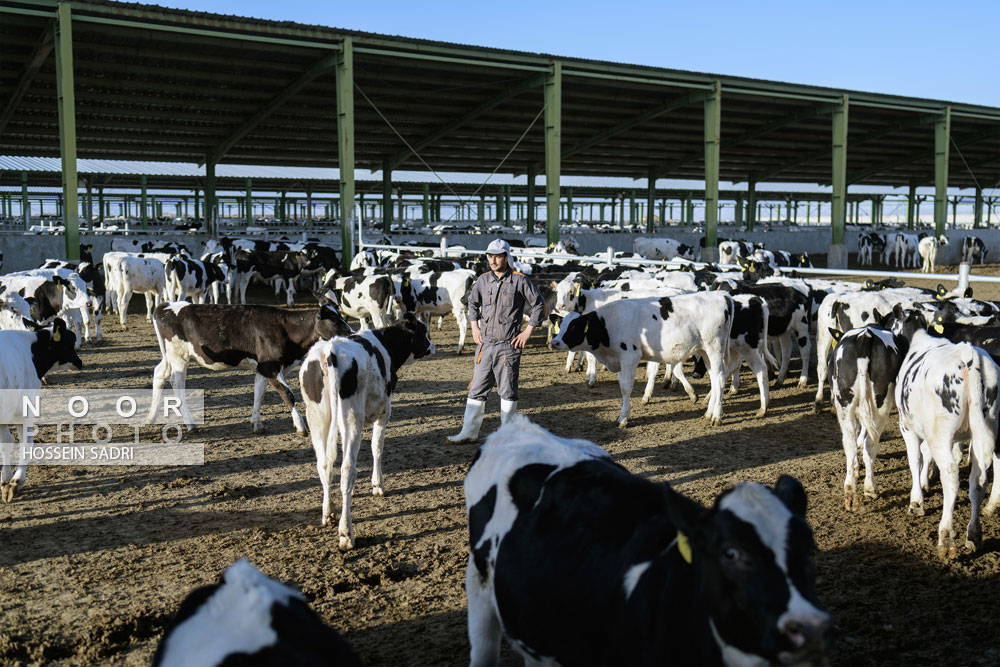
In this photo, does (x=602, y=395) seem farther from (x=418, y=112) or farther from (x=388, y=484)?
(x=418, y=112)

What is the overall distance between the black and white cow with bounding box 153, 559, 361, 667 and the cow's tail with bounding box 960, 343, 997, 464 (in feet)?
15.0

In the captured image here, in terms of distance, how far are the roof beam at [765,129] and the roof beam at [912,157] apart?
394 inches

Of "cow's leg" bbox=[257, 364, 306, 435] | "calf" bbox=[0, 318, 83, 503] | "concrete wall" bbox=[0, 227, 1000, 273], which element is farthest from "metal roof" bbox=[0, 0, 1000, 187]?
"cow's leg" bbox=[257, 364, 306, 435]

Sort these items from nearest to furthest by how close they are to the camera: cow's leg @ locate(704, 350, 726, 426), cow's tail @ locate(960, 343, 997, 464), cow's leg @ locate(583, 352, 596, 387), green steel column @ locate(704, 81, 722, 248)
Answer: cow's tail @ locate(960, 343, 997, 464)
cow's leg @ locate(704, 350, 726, 426)
cow's leg @ locate(583, 352, 596, 387)
green steel column @ locate(704, 81, 722, 248)

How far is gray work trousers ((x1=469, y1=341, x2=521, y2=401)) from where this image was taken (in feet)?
26.0

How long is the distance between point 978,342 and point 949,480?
288 cm

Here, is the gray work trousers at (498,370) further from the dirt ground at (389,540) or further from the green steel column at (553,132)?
the green steel column at (553,132)

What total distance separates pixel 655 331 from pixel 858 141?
33.2 meters

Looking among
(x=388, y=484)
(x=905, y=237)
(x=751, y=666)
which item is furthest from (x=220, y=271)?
(x=905, y=237)

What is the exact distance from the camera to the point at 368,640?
4.34 m

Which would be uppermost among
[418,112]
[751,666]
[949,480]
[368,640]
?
[418,112]

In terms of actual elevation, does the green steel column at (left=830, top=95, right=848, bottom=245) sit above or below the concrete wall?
above

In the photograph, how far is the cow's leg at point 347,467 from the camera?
5.59 m

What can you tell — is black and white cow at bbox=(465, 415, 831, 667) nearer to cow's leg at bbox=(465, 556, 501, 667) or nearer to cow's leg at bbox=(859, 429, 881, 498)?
cow's leg at bbox=(465, 556, 501, 667)
